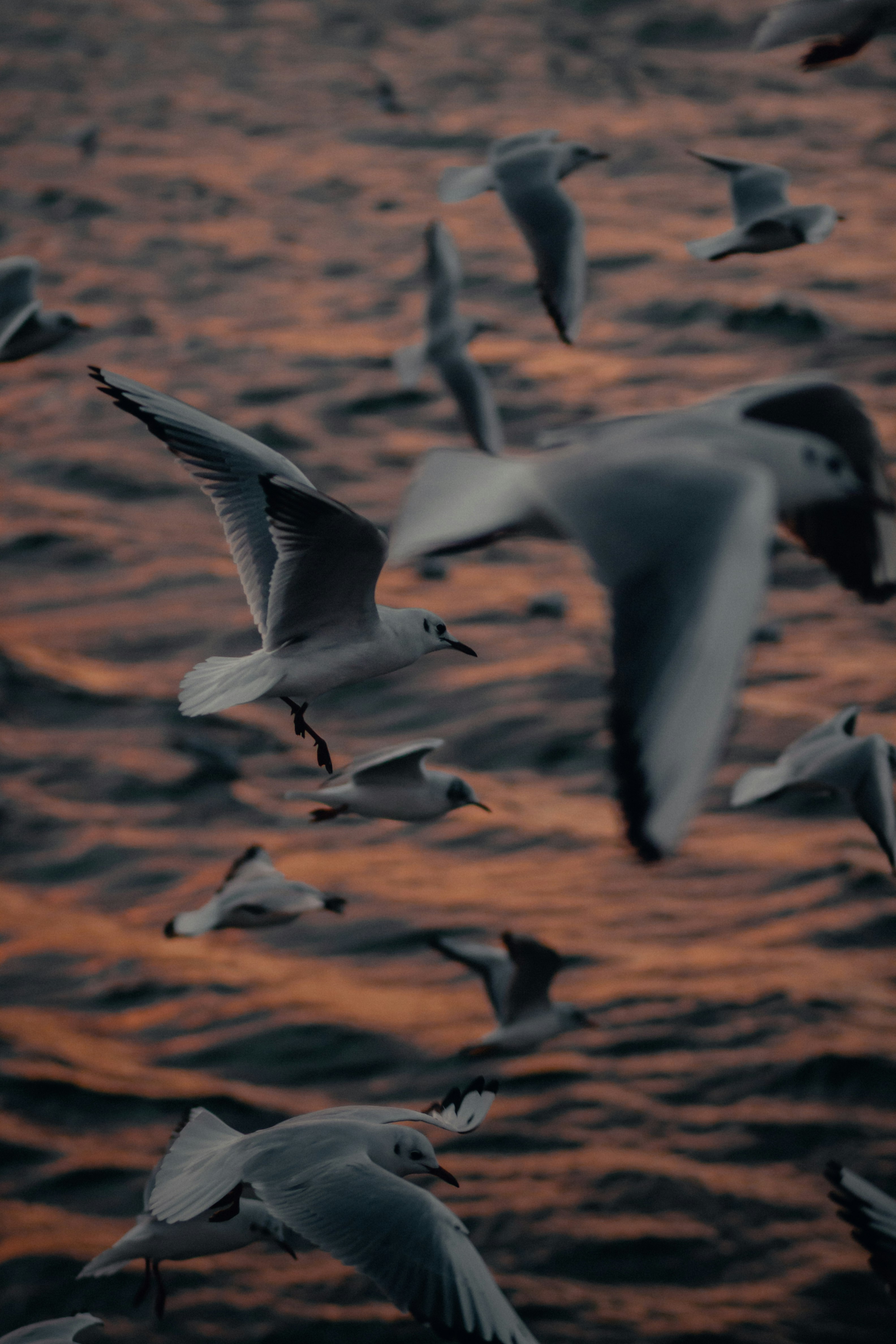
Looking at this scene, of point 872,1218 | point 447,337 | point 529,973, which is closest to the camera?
point 872,1218

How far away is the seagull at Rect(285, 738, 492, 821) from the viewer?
561 centimetres

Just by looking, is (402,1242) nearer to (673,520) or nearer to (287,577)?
(287,577)

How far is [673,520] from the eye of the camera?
329cm

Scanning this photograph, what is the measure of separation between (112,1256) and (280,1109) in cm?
304

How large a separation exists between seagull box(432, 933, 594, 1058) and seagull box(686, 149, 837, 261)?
9.32 feet

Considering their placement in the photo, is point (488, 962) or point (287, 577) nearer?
point (287, 577)

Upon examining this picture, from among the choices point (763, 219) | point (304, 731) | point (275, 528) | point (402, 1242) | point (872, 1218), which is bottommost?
point (872, 1218)

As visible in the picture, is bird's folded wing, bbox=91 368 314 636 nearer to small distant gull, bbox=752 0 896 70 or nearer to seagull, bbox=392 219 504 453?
small distant gull, bbox=752 0 896 70

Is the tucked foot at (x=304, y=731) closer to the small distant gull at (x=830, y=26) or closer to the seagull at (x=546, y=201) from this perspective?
the seagull at (x=546, y=201)

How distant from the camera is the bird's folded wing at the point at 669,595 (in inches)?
108

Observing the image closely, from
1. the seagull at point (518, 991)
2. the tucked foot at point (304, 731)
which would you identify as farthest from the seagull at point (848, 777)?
the tucked foot at point (304, 731)

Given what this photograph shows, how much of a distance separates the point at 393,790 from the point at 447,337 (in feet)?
13.0

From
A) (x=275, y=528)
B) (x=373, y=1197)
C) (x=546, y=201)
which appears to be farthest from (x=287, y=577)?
(x=546, y=201)

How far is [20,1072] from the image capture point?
828 cm
